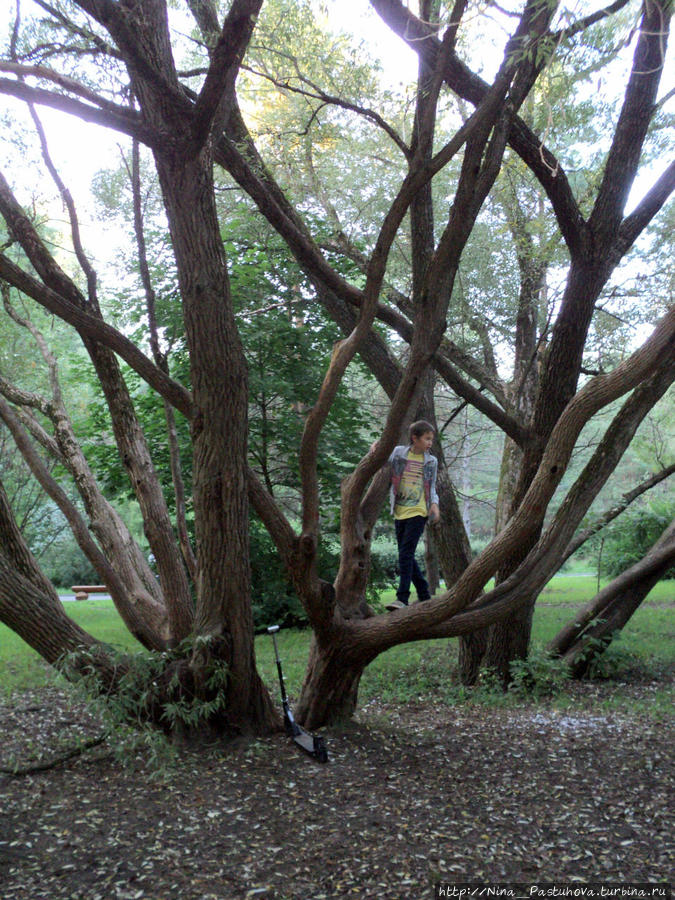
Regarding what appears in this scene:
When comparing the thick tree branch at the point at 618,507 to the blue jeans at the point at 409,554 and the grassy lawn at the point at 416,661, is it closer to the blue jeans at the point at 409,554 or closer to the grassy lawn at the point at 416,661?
the grassy lawn at the point at 416,661

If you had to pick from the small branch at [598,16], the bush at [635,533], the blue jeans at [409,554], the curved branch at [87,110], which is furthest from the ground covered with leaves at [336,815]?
the bush at [635,533]

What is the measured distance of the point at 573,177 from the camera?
1017cm

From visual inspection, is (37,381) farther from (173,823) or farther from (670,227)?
(173,823)

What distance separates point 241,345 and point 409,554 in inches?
84.0

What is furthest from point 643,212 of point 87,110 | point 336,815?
point 336,815

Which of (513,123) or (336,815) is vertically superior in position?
(513,123)

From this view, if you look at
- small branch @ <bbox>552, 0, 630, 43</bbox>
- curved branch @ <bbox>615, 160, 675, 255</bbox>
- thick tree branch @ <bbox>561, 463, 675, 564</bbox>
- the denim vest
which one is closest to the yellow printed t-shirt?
the denim vest

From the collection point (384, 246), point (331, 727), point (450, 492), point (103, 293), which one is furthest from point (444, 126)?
point (331, 727)

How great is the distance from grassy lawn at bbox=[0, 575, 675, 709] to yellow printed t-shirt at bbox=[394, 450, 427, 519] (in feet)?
7.62

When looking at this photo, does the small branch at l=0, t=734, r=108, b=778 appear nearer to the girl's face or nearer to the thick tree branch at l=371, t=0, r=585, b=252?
the girl's face

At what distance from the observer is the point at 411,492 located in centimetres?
575

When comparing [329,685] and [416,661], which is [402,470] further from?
[416,661]

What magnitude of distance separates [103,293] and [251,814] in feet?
37.1

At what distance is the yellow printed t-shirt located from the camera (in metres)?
5.71
